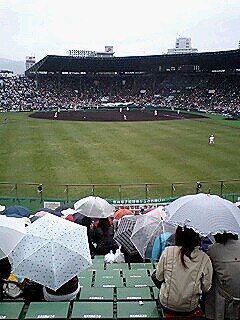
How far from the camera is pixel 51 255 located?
5684 millimetres

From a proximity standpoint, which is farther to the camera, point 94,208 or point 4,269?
point 94,208

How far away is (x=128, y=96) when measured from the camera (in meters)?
88.1

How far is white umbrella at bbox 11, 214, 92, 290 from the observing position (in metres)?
5.50

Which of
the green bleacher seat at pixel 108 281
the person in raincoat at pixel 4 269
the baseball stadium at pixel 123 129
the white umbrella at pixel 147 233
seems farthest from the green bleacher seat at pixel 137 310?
the baseball stadium at pixel 123 129

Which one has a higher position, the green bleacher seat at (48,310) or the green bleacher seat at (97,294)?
the green bleacher seat at (48,310)

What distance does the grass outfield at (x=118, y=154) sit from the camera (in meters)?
24.3

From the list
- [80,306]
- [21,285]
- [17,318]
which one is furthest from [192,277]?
[21,285]

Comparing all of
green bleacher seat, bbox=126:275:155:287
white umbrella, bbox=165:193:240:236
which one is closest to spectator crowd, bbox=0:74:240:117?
green bleacher seat, bbox=126:275:155:287

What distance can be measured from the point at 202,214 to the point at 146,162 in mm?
22924

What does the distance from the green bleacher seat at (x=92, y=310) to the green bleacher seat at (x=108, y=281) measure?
108 cm

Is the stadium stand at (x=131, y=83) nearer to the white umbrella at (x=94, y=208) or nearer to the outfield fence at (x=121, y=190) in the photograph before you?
the outfield fence at (x=121, y=190)

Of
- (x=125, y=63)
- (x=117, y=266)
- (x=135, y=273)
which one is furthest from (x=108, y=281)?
(x=125, y=63)

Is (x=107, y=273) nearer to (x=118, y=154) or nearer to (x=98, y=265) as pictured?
(x=98, y=265)

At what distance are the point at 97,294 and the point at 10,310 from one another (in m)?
1.20
